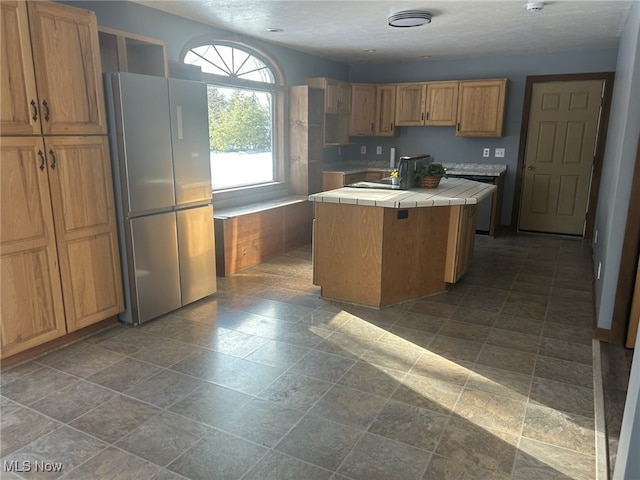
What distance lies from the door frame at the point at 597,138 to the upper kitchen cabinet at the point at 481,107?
1.14 ft

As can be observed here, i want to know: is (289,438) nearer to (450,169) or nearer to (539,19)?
(539,19)

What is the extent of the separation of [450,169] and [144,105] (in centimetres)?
447

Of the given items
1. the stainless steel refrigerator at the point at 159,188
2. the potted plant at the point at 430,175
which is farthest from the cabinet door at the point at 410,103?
the stainless steel refrigerator at the point at 159,188

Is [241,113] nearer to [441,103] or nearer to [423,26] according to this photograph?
[423,26]

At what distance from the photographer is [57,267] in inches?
112

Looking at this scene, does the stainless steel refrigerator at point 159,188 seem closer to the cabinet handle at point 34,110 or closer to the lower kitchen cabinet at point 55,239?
the lower kitchen cabinet at point 55,239

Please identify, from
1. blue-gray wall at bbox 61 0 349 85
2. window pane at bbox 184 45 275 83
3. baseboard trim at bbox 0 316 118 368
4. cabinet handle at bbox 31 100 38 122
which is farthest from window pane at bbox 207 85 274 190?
cabinet handle at bbox 31 100 38 122

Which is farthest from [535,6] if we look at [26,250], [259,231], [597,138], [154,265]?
[26,250]

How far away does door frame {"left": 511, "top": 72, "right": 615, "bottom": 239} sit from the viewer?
5.64 m

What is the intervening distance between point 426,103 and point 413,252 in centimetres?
349

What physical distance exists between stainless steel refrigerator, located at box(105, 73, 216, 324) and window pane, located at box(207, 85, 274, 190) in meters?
1.23

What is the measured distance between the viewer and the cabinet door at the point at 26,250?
2.54 metres

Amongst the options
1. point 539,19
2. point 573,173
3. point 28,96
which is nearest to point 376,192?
point 539,19

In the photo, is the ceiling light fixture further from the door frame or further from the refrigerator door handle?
the door frame
